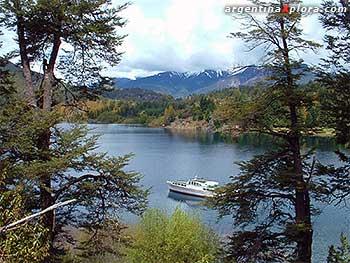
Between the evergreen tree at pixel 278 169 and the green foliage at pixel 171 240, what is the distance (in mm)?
10235

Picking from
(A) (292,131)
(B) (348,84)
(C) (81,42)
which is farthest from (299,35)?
(C) (81,42)

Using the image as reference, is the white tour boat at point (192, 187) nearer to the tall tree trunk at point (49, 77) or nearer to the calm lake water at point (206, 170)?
the calm lake water at point (206, 170)

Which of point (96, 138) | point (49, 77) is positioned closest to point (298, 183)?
point (96, 138)

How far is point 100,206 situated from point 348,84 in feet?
Answer: 22.8

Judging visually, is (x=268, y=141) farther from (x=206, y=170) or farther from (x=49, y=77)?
(x=206, y=170)

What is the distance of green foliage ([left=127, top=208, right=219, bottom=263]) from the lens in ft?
71.1

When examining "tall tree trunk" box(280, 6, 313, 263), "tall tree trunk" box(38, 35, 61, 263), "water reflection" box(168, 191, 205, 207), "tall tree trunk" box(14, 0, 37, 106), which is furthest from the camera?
"water reflection" box(168, 191, 205, 207)

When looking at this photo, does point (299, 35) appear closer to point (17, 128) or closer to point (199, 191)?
point (17, 128)

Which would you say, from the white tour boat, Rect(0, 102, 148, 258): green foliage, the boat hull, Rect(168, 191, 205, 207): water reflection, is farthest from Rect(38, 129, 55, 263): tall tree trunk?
the boat hull

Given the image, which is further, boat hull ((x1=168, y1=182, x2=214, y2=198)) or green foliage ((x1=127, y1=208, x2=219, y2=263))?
boat hull ((x1=168, y1=182, x2=214, y2=198))

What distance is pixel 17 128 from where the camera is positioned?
31.5ft

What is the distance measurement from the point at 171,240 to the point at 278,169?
12.1 meters

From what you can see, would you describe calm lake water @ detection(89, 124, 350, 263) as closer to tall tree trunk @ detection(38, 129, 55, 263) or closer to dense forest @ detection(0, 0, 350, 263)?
dense forest @ detection(0, 0, 350, 263)

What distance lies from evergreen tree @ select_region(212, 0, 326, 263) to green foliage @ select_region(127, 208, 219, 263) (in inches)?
403
